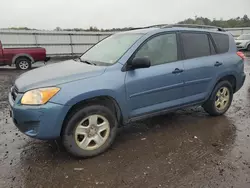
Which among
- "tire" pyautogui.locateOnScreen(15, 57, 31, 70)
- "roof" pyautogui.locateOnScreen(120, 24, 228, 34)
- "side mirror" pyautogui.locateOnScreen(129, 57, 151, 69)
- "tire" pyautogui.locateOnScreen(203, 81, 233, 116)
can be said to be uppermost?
"roof" pyautogui.locateOnScreen(120, 24, 228, 34)

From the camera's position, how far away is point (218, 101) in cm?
480

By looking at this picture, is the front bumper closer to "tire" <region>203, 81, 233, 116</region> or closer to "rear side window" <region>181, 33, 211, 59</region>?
"rear side window" <region>181, 33, 211, 59</region>

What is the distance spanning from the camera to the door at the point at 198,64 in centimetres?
413

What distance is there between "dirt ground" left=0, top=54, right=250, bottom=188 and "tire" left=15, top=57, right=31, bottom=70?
8.85 meters

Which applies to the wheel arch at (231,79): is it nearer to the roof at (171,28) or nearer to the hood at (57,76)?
the roof at (171,28)

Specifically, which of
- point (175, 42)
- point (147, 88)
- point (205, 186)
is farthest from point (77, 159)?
point (175, 42)

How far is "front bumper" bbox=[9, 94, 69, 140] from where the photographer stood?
285cm

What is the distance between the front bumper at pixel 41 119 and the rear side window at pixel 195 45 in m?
2.44

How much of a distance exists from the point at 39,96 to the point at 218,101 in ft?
11.6

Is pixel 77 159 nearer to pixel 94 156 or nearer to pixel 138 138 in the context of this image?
pixel 94 156

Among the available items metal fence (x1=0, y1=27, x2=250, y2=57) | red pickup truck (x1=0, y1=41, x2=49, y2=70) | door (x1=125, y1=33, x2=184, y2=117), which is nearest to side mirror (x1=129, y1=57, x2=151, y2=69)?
door (x1=125, y1=33, x2=184, y2=117)

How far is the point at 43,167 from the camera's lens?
304cm

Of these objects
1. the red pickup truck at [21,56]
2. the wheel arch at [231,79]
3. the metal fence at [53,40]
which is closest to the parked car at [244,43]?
the metal fence at [53,40]

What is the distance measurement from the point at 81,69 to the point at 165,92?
1.40 meters
